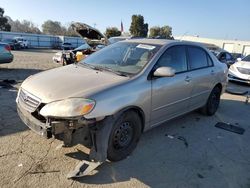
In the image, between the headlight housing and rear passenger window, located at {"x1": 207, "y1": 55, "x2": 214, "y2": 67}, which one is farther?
rear passenger window, located at {"x1": 207, "y1": 55, "x2": 214, "y2": 67}

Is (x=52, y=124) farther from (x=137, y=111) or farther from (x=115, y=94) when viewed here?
(x=137, y=111)

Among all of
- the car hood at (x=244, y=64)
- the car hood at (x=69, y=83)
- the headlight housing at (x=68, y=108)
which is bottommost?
the car hood at (x=244, y=64)

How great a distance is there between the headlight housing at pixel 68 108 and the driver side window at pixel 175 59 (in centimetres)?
153

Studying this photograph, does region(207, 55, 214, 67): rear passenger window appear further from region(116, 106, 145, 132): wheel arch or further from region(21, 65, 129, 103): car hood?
region(21, 65, 129, 103): car hood

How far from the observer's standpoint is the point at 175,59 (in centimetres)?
445

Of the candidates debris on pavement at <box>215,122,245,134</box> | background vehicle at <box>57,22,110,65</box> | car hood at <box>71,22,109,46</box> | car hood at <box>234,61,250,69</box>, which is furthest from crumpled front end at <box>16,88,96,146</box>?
car hood at <box>234,61,250,69</box>

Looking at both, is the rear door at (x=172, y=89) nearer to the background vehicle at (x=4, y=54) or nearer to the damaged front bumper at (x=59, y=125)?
the damaged front bumper at (x=59, y=125)

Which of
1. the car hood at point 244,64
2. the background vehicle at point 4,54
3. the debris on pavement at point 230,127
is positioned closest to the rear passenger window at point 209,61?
the debris on pavement at point 230,127

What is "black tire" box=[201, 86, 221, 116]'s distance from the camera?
5804mm

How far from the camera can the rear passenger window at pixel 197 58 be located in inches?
193

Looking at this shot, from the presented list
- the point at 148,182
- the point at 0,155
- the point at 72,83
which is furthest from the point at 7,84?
the point at 148,182

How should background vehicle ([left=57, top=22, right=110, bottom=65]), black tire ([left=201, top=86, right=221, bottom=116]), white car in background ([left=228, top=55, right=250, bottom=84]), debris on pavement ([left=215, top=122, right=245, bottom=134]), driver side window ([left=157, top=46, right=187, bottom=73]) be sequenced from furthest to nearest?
background vehicle ([left=57, top=22, right=110, bottom=65])
white car in background ([left=228, top=55, right=250, bottom=84])
black tire ([left=201, top=86, right=221, bottom=116])
debris on pavement ([left=215, top=122, right=245, bottom=134])
driver side window ([left=157, top=46, right=187, bottom=73])

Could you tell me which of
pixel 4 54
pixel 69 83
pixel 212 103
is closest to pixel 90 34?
pixel 4 54

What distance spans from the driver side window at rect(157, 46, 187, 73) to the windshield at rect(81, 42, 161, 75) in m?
0.19
